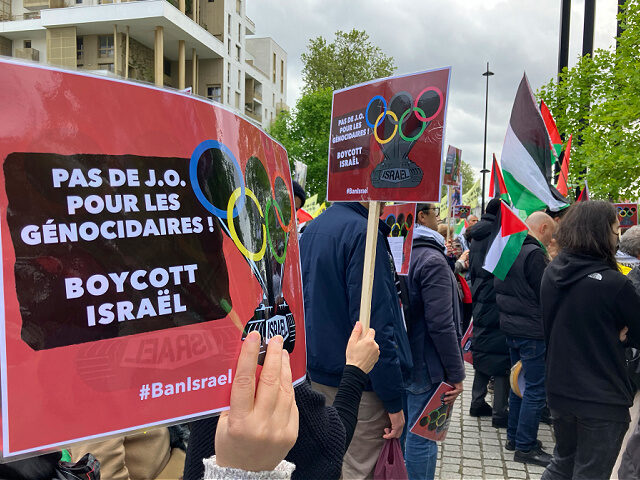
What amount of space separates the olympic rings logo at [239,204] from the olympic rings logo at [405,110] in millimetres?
1736

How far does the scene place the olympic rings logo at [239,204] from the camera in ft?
3.41

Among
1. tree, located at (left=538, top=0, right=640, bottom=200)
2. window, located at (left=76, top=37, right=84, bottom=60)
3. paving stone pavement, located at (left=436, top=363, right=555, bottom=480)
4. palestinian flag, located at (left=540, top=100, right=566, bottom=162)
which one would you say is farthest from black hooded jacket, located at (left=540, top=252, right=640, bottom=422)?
window, located at (left=76, top=37, right=84, bottom=60)

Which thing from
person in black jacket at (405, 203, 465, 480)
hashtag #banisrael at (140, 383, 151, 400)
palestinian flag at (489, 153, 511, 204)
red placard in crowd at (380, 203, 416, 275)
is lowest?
person in black jacket at (405, 203, 465, 480)

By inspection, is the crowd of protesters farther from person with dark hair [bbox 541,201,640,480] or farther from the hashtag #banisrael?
the hashtag #banisrael

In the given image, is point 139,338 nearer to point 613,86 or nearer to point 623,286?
point 623,286

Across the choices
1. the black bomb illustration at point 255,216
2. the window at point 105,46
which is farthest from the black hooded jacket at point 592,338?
the window at point 105,46

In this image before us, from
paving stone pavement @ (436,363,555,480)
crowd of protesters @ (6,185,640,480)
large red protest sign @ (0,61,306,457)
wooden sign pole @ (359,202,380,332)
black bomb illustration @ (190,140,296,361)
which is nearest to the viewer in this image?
large red protest sign @ (0,61,306,457)

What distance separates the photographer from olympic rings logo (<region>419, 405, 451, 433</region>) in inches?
142

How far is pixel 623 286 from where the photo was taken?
10.4 ft

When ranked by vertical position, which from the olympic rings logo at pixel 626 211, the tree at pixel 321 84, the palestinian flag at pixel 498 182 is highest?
the tree at pixel 321 84

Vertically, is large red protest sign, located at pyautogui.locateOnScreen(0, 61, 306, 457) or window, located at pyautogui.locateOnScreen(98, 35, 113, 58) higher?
window, located at pyautogui.locateOnScreen(98, 35, 113, 58)

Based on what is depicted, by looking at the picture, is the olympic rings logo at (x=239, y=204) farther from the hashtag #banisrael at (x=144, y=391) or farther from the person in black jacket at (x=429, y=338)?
the person in black jacket at (x=429, y=338)

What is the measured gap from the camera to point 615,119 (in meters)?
9.96

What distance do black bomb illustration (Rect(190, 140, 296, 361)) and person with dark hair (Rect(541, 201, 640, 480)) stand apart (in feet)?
8.51
